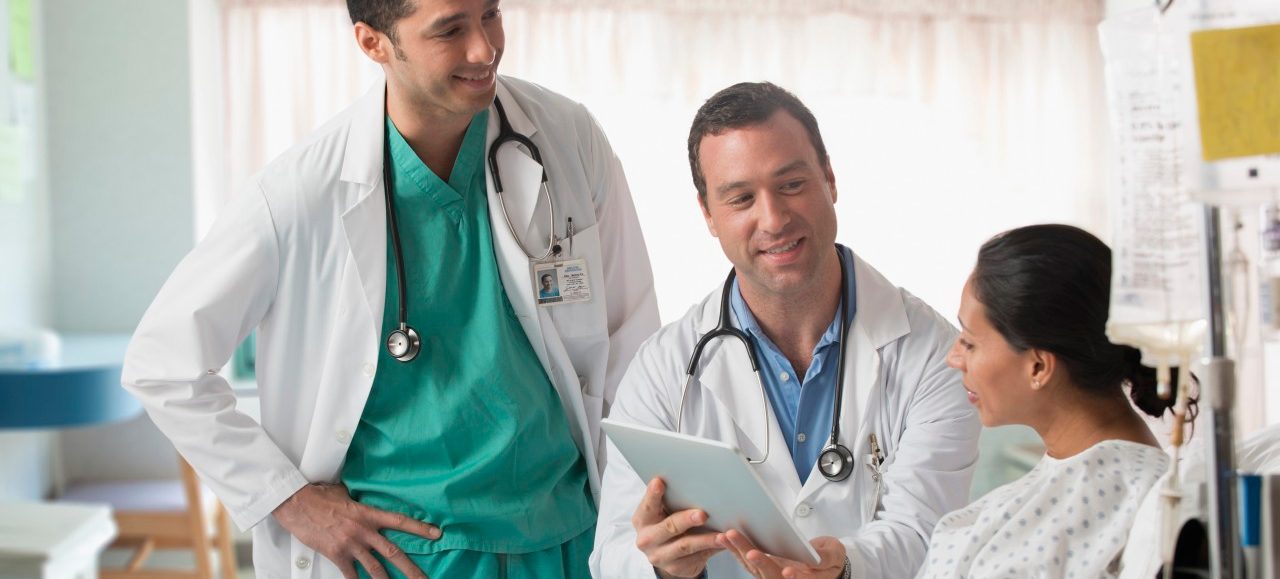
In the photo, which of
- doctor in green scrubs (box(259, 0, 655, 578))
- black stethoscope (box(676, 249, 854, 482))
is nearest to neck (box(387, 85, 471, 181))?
doctor in green scrubs (box(259, 0, 655, 578))

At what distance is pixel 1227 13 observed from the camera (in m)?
0.84

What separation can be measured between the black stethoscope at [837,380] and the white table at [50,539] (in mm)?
1327

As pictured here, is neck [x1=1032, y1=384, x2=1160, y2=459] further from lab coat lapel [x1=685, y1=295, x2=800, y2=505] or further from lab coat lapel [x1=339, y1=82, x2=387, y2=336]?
lab coat lapel [x1=339, y1=82, x2=387, y2=336]

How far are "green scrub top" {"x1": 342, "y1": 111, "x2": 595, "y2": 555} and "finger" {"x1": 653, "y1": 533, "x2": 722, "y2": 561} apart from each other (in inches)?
14.0

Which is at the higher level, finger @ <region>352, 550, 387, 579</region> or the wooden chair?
finger @ <region>352, 550, 387, 579</region>

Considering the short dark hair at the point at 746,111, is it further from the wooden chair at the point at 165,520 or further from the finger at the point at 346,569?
the wooden chair at the point at 165,520

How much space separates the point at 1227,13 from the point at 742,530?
2.55 ft

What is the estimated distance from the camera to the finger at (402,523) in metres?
1.70

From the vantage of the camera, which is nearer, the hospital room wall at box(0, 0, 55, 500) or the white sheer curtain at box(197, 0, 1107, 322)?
the hospital room wall at box(0, 0, 55, 500)

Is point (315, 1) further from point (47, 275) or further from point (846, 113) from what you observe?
point (846, 113)

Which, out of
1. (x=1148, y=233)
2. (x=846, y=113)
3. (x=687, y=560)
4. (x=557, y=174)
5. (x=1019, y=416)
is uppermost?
(x=846, y=113)

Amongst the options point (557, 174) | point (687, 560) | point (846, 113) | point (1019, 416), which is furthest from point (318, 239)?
point (846, 113)

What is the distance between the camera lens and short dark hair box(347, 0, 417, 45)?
5.30ft

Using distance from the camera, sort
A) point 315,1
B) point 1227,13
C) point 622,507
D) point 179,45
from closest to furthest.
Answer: point 1227,13, point 622,507, point 179,45, point 315,1
